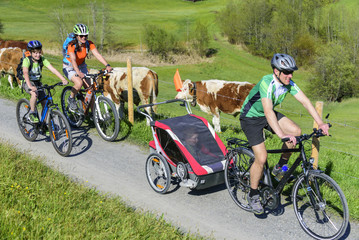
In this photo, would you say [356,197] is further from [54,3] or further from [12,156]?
[54,3]

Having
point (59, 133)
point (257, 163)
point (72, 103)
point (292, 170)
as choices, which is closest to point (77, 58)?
point (72, 103)

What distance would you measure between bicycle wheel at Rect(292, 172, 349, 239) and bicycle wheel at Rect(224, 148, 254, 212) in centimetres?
84

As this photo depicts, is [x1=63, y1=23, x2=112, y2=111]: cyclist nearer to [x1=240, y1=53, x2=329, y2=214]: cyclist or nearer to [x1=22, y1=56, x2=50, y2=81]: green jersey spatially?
[x1=22, y1=56, x2=50, y2=81]: green jersey

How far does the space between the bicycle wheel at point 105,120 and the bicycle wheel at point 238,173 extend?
3186 millimetres

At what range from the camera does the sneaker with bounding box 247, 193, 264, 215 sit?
18.2 ft

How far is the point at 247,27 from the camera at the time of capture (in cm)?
8375

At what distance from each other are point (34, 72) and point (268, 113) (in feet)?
18.6

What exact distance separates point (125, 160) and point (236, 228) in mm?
3236

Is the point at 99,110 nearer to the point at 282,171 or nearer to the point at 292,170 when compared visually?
the point at 282,171

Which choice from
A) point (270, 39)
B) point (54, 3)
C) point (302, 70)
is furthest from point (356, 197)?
point (54, 3)

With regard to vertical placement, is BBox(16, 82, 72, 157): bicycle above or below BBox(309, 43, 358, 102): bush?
above

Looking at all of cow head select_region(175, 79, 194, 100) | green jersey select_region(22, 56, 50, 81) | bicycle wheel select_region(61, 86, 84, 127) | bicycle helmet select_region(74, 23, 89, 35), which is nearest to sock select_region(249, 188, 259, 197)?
bicycle helmet select_region(74, 23, 89, 35)

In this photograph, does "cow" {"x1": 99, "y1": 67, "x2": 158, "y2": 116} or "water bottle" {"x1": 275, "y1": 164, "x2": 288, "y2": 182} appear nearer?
"water bottle" {"x1": 275, "y1": 164, "x2": 288, "y2": 182}

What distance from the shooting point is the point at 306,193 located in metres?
5.18
